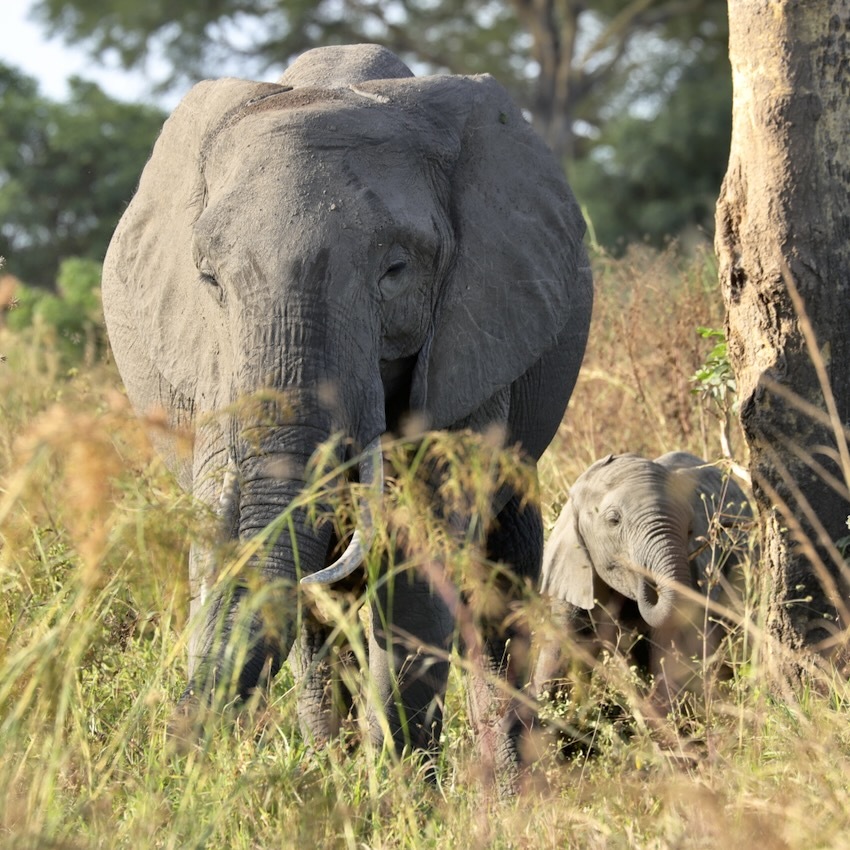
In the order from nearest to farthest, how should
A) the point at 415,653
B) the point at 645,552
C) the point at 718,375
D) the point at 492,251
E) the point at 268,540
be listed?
the point at 268,540
the point at 415,653
the point at 492,251
the point at 645,552
the point at 718,375

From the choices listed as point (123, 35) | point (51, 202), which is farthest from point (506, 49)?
point (51, 202)

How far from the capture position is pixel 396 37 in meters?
24.2

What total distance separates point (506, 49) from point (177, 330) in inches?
852

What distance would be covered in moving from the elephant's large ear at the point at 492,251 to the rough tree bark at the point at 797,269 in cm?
58

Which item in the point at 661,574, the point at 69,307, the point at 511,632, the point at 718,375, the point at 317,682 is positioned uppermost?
the point at 718,375

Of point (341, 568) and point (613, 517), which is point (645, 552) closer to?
point (613, 517)

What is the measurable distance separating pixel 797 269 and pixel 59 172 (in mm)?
15513

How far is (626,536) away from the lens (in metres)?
5.73

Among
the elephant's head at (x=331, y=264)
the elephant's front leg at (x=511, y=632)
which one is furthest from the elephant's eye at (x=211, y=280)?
the elephant's front leg at (x=511, y=632)

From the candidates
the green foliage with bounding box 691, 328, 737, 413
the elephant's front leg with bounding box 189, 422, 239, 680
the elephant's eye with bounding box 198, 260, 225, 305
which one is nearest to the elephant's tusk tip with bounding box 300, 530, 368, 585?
the elephant's front leg with bounding box 189, 422, 239, 680

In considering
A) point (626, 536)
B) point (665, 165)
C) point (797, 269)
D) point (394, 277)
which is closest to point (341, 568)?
point (394, 277)

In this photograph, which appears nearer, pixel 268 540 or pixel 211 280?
pixel 268 540

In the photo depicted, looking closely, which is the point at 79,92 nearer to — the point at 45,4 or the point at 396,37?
the point at 45,4

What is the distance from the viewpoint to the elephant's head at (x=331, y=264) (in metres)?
4.23
